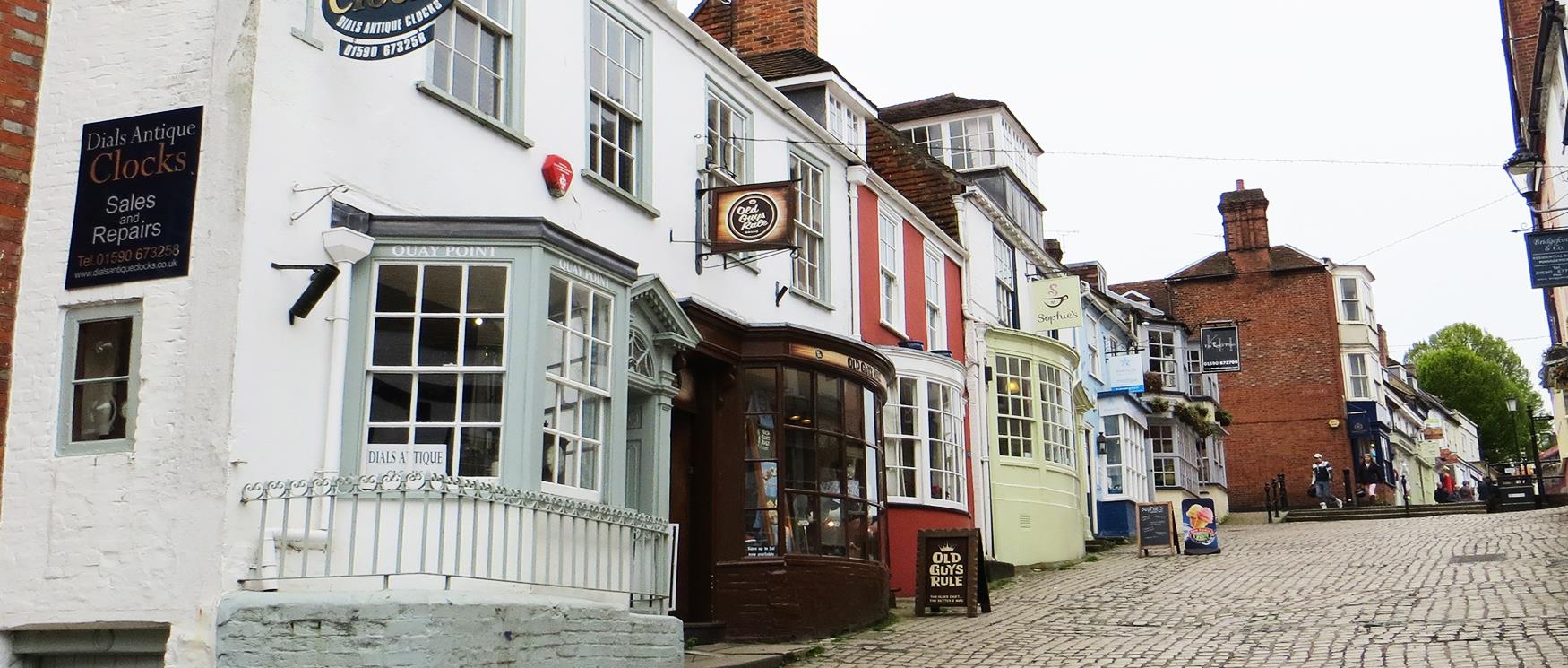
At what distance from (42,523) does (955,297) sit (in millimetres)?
15338

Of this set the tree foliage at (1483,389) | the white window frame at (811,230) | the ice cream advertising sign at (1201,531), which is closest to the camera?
the white window frame at (811,230)

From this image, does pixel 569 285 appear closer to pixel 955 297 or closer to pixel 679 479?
pixel 679 479

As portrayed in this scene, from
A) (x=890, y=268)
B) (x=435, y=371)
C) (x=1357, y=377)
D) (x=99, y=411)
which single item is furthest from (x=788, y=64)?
(x=1357, y=377)

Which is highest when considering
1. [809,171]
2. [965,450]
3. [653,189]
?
[809,171]

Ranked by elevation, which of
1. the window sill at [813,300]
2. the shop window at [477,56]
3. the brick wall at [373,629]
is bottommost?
the brick wall at [373,629]

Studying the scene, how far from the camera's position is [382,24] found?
817 centimetres

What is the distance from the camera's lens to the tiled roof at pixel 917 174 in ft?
74.0

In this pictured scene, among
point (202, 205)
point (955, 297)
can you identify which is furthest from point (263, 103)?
point (955, 297)

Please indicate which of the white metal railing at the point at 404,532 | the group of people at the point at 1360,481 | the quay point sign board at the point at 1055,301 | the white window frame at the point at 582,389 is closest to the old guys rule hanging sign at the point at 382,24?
the white window frame at the point at 582,389

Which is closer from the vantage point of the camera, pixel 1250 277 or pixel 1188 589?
Result: pixel 1188 589

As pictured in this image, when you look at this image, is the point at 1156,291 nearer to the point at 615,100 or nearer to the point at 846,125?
the point at 846,125

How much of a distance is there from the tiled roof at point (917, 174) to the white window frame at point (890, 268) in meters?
2.80

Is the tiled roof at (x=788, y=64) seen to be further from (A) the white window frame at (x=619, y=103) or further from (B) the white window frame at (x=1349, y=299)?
(B) the white window frame at (x=1349, y=299)

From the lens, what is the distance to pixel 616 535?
991cm
